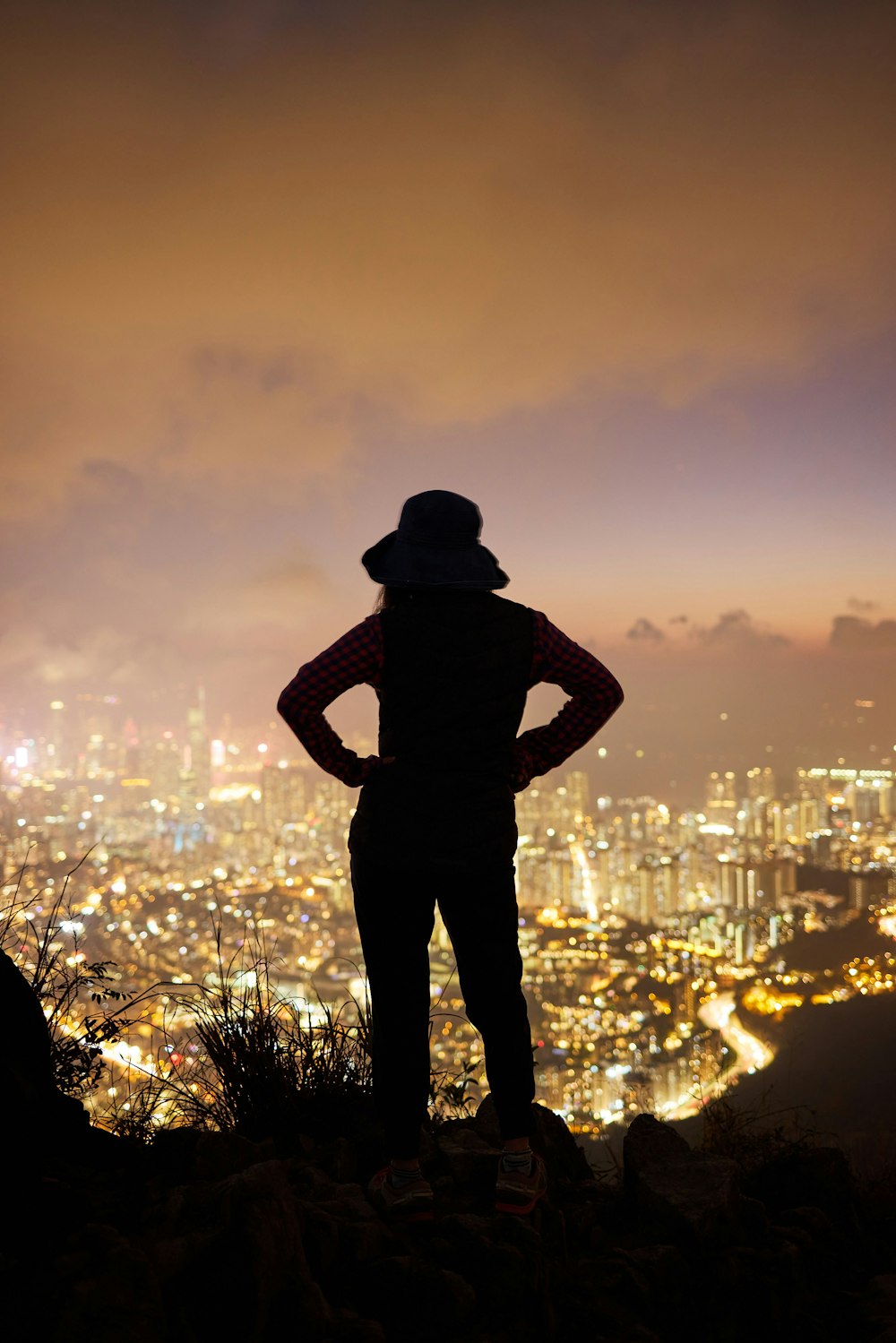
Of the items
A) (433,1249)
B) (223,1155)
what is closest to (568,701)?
(433,1249)

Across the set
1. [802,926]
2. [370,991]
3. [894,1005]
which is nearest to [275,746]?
[802,926]

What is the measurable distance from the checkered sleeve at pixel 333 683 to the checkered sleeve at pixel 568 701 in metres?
0.51

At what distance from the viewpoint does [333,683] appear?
2594 millimetres

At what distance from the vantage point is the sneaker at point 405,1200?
2.48 metres

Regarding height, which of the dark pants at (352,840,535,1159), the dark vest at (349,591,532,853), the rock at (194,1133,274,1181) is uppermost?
the dark vest at (349,591,532,853)

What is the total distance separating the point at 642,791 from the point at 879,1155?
59.8 meters

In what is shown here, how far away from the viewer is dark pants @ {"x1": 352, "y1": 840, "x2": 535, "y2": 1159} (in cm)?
263

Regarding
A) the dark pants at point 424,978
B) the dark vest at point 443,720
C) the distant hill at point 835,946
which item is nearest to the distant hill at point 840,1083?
the dark pants at point 424,978

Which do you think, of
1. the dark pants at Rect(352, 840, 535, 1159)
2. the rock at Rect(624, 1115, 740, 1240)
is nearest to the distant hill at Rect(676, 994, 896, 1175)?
the rock at Rect(624, 1115, 740, 1240)

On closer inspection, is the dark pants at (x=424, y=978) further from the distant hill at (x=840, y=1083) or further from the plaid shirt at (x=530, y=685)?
the distant hill at (x=840, y=1083)

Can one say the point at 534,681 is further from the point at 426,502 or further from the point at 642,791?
the point at 642,791

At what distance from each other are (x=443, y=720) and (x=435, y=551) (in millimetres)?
540

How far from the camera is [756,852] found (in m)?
38.8

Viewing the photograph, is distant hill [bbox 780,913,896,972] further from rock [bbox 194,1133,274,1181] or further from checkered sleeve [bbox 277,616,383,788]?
checkered sleeve [bbox 277,616,383,788]
